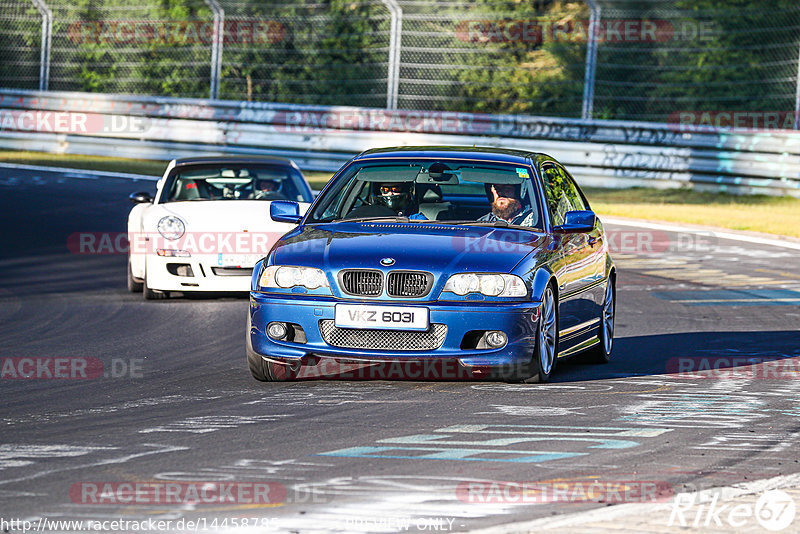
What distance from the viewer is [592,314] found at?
31.9 feet

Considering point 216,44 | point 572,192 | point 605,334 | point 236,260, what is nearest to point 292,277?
point 605,334

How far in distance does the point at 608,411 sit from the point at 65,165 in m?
20.9

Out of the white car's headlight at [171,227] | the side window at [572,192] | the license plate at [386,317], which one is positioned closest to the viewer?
the license plate at [386,317]

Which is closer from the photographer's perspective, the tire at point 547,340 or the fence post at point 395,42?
the tire at point 547,340

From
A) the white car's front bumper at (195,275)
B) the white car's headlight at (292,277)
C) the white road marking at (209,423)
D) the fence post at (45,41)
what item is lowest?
the white car's front bumper at (195,275)

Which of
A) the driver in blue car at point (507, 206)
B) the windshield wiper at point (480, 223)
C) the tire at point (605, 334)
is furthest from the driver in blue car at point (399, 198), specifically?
the tire at point (605, 334)

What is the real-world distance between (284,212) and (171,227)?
13.2 feet

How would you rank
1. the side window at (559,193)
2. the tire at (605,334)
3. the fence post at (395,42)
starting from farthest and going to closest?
the fence post at (395,42)
the tire at (605,334)
the side window at (559,193)

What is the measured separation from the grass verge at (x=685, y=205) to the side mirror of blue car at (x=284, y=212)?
39.3ft

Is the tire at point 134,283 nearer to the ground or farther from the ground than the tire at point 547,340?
nearer to the ground

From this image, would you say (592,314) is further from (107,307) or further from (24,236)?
(24,236)

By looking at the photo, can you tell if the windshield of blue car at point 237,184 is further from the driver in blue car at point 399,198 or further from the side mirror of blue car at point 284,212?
the driver in blue car at point 399,198

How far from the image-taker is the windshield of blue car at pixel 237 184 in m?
14.0

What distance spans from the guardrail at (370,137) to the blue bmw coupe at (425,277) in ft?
48.6
